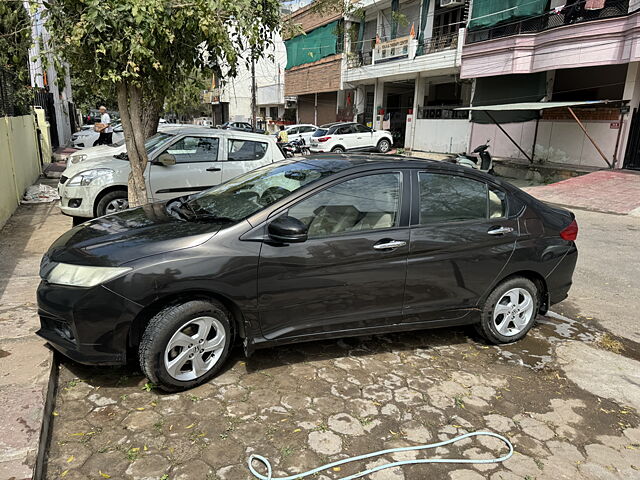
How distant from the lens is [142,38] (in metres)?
4.46

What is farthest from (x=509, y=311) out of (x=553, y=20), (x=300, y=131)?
(x=300, y=131)

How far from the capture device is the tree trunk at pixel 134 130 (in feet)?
18.1

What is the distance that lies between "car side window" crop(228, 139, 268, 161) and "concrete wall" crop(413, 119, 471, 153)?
49.5 ft

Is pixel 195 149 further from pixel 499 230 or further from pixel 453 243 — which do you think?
pixel 499 230

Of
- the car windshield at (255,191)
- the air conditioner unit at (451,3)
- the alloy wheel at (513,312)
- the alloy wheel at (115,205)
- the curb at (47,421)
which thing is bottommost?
the curb at (47,421)

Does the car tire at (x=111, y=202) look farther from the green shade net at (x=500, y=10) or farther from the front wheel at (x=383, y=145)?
the front wheel at (x=383, y=145)

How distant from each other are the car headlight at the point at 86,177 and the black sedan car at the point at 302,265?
370 cm

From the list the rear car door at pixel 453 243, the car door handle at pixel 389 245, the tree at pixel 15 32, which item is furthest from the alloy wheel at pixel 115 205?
the rear car door at pixel 453 243

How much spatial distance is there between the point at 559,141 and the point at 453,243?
15.4 meters

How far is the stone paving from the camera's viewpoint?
8.85 ft

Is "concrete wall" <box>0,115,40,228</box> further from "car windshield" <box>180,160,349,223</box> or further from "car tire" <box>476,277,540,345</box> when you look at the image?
"car tire" <box>476,277,540,345</box>

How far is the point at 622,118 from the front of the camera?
14797 millimetres

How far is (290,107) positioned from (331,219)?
1451 inches

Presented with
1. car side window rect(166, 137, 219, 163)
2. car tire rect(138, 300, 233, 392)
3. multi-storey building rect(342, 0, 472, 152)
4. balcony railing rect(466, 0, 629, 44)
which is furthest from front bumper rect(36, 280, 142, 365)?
multi-storey building rect(342, 0, 472, 152)
